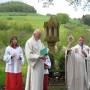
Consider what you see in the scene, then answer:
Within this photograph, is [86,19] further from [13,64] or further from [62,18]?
[13,64]

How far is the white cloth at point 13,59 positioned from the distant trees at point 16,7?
5.66 m

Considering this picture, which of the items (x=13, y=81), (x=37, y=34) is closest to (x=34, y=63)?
(x=37, y=34)

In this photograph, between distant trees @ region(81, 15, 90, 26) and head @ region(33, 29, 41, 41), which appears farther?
distant trees @ region(81, 15, 90, 26)

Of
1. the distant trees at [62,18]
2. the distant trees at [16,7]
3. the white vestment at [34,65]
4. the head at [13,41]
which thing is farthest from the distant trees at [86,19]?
the white vestment at [34,65]

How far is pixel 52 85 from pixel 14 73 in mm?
2896

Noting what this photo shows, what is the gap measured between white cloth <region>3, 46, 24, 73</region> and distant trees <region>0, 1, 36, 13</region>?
566 centimetres

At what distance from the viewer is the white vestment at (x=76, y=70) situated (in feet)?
43.1

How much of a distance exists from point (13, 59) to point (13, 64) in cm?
14

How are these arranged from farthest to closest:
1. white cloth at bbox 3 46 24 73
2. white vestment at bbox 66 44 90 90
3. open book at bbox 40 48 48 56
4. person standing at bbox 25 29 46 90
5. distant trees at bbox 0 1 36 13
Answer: distant trees at bbox 0 1 36 13 < white vestment at bbox 66 44 90 90 < white cloth at bbox 3 46 24 73 < person standing at bbox 25 29 46 90 < open book at bbox 40 48 48 56

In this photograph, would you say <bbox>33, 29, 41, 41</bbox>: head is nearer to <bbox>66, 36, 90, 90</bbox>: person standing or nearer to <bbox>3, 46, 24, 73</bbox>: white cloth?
<bbox>3, 46, 24, 73</bbox>: white cloth

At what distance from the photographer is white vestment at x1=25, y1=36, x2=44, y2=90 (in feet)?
40.1

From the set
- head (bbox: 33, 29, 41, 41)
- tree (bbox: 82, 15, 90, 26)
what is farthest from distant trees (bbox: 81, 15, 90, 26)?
head (bbox: 33, 29, 41, 41)

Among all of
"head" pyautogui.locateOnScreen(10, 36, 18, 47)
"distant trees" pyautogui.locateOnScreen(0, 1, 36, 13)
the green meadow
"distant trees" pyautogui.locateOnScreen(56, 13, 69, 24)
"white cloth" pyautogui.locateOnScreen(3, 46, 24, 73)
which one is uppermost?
"distant trees" pyautogui.locateOnScreen(0, 1, 36, 13)

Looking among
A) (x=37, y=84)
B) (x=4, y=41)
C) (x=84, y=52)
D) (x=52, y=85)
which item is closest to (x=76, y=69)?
(x=84, y=52)
